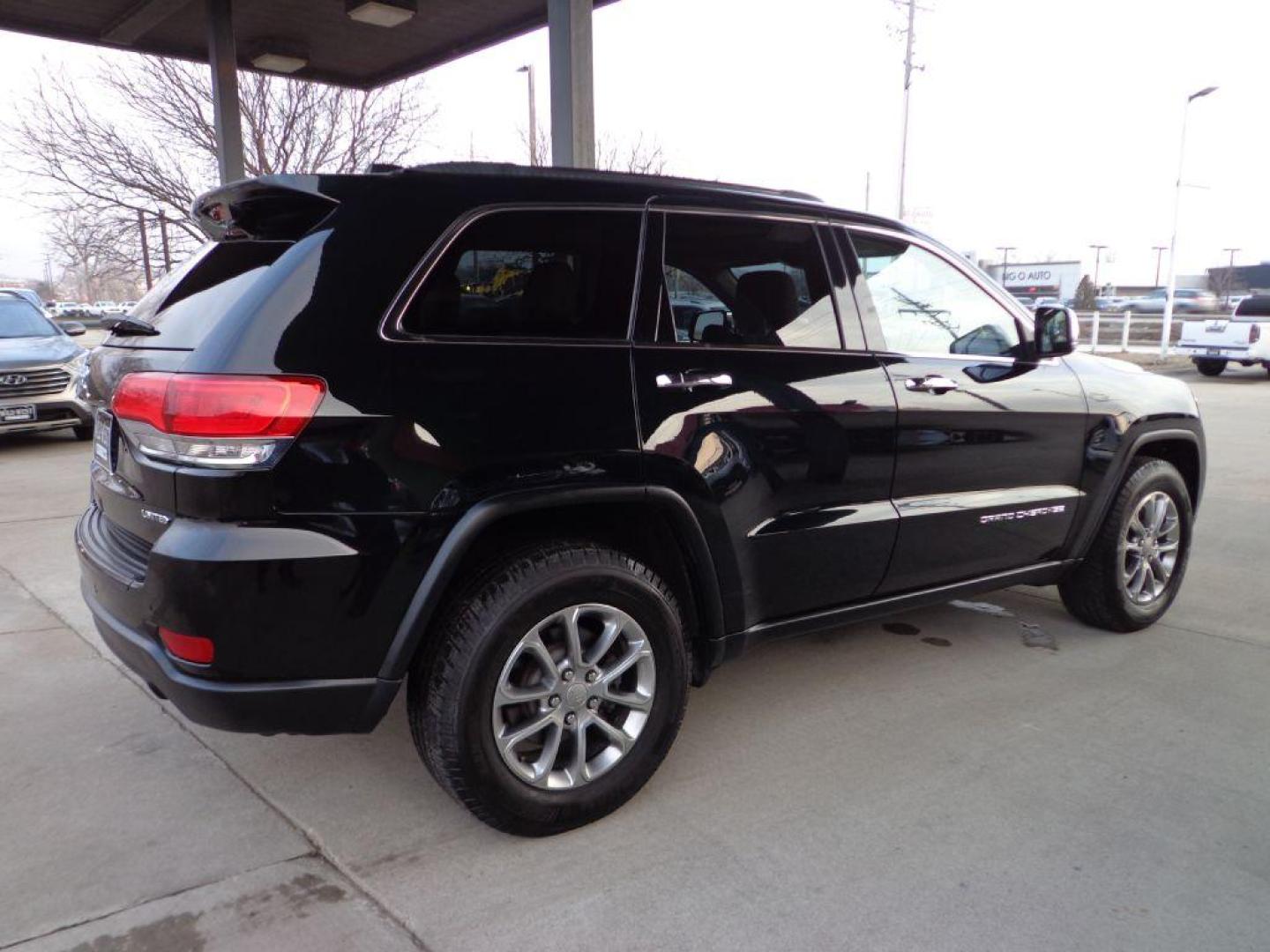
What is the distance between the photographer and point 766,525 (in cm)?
297

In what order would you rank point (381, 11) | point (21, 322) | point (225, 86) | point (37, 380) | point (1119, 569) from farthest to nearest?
point (21, 322) < point (37, 380) < point (225, 86) < point (381, 11) < point (1119, 569)

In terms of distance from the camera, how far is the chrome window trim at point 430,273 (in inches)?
93.5

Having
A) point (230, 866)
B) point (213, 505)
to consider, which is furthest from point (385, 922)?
point (213, 505)

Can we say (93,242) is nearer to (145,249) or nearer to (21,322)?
(145,249)

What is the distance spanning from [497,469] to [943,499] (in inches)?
73.1

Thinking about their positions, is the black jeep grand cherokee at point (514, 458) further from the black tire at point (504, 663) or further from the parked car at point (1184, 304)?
the parked car at point (1184, 304)

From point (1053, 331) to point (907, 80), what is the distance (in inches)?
1023

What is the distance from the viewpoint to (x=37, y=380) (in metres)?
9.34

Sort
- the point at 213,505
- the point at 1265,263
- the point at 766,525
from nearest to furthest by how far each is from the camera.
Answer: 1. the point at 213,505
2. the point at 766,525
3. the point at 1265,263

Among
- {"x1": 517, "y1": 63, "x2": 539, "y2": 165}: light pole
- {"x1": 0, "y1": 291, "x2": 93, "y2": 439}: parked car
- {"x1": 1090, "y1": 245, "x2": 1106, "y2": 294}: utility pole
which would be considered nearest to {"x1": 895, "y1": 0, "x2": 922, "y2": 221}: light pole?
{"x1": 517, "y1": 63, "x2": 539, "y2": 165}: light pole

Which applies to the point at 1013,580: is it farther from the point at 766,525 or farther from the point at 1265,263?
the point at 1265,263

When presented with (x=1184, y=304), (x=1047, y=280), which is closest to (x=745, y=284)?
(x=1184, y=304)

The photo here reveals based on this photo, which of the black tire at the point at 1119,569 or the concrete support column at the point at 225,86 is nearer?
the black tire at the point at 1119,569

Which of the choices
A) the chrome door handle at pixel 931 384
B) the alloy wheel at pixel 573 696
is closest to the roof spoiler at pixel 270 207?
the alloy wheel at pixel 573 696
